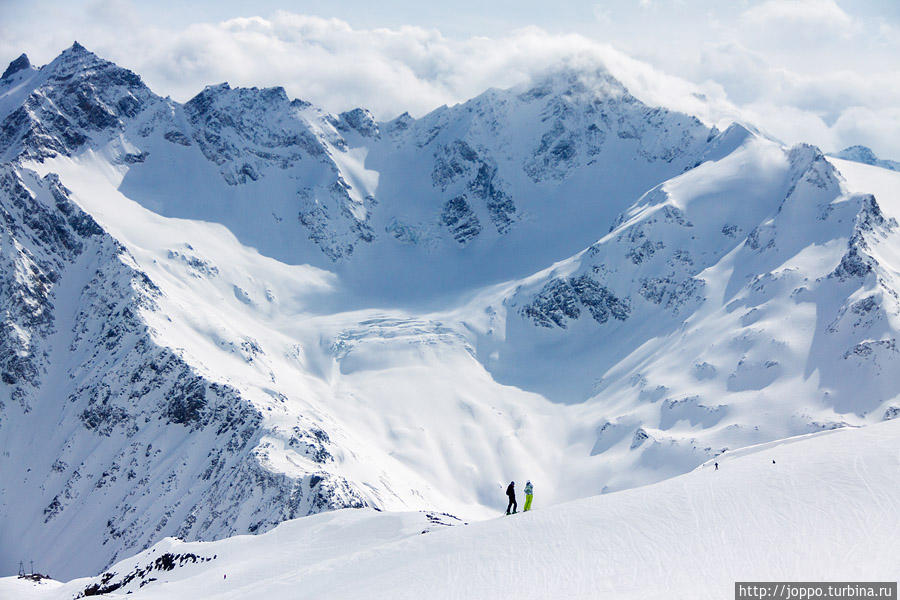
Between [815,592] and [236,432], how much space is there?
181m

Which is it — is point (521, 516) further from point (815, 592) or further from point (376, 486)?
point (376, 486)

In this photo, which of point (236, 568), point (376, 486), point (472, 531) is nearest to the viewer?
point (472, 531)

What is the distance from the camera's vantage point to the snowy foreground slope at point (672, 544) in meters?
29.4

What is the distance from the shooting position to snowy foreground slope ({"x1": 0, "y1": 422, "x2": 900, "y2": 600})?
29.4m

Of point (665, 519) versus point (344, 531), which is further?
point (344, 531)

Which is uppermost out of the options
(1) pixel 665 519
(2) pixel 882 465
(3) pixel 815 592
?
(2) pixel 882 465

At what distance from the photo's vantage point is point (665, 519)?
118ft

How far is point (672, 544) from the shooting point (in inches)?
1307

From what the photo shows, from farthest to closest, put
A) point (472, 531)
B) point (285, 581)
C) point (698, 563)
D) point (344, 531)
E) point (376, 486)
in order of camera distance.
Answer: point (376, 486)
point (344, 531)
point (285, 581)
point (472, 531)
point (698, 563)

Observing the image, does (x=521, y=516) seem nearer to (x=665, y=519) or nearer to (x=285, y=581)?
(x=665, y=519)

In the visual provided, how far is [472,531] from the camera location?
4200 centimetres

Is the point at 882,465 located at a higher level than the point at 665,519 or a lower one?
higher

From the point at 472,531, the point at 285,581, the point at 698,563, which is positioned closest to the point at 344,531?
the point at 285,581

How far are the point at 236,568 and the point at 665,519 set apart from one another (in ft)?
94.9
